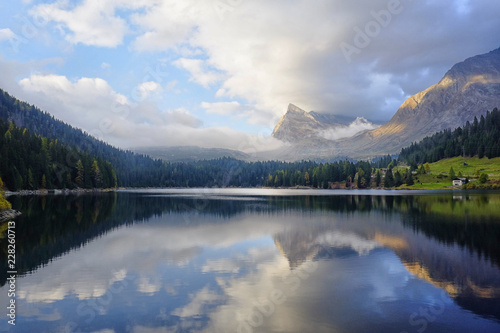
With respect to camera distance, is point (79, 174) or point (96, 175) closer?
point (79, 174)

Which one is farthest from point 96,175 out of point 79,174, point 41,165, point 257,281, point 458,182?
point 458,182

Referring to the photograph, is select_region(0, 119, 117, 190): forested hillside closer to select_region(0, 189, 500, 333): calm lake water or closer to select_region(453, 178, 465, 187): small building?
select_region(0, 189, 500, 333): calm lake water

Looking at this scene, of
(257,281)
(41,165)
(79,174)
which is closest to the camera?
(257,281)

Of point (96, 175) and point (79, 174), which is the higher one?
point (79, 174)

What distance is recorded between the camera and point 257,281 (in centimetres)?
2328

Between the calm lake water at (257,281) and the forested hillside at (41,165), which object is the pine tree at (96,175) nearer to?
the forested hillside at (41,165)

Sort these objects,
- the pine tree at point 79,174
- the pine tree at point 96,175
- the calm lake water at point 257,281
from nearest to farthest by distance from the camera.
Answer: the calm lake water at point 257,281 < the pine tree at point 79,174 < the pine tree at point 96,175

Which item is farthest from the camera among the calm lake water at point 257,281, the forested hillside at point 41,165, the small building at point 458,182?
the small building at point 458,182

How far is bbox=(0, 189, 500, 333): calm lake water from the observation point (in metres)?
16.5

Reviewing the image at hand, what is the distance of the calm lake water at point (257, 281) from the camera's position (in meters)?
16.5

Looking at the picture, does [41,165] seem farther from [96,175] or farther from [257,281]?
[257,281]

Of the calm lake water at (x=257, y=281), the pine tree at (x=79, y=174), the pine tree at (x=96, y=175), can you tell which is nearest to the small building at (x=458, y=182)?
the calm lake water at (x=257, y=281)

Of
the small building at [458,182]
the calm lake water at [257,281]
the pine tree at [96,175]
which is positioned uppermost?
the pine tree at [96,175]

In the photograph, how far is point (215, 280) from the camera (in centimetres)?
2353
